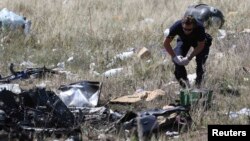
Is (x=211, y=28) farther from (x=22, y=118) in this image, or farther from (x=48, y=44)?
(x=22, y=118)

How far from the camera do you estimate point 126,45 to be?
9023 millimetres

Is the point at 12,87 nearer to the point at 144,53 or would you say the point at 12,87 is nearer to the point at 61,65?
the point at 61,65

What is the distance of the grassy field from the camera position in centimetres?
638

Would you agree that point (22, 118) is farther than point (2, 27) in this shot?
No

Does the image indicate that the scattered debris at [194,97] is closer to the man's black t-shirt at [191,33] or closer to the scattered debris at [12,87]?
the man's black t-shirt at [191,33]

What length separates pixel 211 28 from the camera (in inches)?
369

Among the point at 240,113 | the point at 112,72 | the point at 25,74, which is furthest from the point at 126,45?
the point at 240,113

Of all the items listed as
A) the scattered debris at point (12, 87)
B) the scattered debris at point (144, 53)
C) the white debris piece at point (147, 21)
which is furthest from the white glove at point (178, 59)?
the white debris piece at point (147, 21)

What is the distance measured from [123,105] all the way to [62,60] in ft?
8.91

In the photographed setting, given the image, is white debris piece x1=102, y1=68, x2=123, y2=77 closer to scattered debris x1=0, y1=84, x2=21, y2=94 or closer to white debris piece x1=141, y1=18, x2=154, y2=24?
scattered debris x1=0, y1=84, x2=21, y2=94

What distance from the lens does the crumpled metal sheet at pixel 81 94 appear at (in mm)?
5898

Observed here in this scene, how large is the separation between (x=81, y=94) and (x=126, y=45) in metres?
3.16

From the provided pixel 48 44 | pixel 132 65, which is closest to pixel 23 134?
pixel 132 65

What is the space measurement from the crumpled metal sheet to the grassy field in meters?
0.23
